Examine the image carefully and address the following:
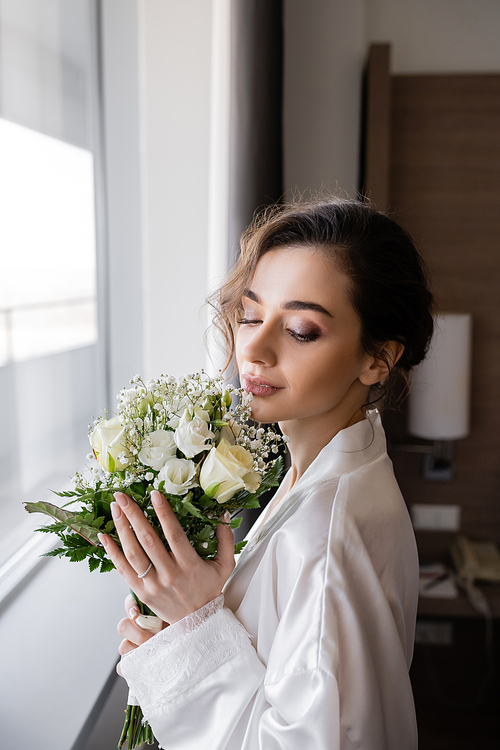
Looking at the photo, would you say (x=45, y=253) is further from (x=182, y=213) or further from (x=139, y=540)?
(x=139, y=540)

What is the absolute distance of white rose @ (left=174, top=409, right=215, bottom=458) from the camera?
791mm

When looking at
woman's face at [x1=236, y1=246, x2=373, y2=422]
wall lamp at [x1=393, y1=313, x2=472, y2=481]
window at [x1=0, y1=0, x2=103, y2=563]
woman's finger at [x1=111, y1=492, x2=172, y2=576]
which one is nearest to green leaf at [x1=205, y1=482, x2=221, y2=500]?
woman's finger at [x1=111, y1=492, x2=172, y2=576]

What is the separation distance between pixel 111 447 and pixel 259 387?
0.27 m

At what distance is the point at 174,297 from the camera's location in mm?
1861

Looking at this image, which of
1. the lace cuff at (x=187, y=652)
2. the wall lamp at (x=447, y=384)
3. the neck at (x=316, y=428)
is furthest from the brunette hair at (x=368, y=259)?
the wall lamp at (x=447, y=384)

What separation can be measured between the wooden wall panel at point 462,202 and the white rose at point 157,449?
1.97 meters

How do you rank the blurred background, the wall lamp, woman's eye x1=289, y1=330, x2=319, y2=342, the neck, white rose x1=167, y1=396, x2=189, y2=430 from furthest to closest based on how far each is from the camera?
the wall lamp → the blurred background → the neck → woman's eye x1=289, y1=330, x2=319, y2=342 → white rose x1=167, y1=396, x2=189, y2=430

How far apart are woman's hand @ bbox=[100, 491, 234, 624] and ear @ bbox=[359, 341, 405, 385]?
0.38 m

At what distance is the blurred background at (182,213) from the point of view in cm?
148

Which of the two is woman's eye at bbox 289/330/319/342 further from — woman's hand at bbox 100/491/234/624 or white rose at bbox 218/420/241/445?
woman's hand at bbox 100/491/234/624

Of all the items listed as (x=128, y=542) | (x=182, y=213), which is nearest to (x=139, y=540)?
(x=128, y=542)

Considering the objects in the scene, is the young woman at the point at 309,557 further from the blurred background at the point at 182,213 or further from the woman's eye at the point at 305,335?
the blurred background at the point at 182,213

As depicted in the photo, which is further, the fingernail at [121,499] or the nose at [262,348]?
the nose at [262,348]

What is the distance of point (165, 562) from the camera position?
0.84 metres
